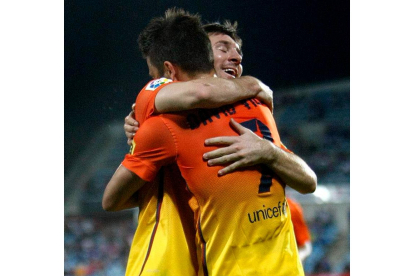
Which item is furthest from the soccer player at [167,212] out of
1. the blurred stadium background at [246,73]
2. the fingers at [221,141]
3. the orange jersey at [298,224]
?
the blurred stadium background at [246,73]

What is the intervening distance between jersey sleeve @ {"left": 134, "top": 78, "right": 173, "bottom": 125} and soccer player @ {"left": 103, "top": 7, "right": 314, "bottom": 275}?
0.01 m

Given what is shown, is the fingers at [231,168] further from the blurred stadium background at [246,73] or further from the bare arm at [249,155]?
the blurred stadium background at [246,73]

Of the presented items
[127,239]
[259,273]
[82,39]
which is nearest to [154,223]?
[259,273]

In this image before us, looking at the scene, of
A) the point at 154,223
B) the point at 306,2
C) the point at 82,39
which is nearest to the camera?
the point at 154,223

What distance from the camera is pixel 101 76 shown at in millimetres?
3197

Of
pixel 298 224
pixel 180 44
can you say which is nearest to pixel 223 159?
pixel 180 44

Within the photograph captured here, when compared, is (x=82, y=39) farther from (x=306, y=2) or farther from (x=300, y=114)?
(x=300, y=114)

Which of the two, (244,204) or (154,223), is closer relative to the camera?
(244,204)

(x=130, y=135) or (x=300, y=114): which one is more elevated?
(x=130, y=135)

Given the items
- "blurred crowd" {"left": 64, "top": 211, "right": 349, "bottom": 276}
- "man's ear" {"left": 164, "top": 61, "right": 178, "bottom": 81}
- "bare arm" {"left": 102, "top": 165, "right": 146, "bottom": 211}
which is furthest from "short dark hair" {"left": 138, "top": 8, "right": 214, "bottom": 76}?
"blurred crowd" {"left": 64, "top": 211, "right": 349, "bottom": 276}

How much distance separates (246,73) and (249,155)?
286 centimetres

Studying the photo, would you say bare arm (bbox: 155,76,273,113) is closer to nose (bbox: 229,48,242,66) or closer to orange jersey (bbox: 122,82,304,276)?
orange jersey (bbox: 122,82,304,276)

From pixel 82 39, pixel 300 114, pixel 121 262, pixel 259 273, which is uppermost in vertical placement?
pixel 82 39

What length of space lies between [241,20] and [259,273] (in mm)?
2142
